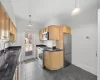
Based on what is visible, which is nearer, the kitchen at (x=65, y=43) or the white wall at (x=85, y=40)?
the kitchen at (x=65, y=43)

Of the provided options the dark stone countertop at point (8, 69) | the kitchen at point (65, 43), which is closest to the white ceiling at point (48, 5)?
the kitchen at point (65, 43)

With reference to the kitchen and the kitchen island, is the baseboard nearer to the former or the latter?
the kitchen

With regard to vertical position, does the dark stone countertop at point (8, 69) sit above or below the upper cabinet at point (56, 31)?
below

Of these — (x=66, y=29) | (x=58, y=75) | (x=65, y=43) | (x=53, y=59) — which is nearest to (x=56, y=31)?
(x=66, y=29)

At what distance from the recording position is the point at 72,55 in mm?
3623

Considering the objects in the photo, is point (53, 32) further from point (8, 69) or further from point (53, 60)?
point (8, 69)

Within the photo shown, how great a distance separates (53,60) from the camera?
299 cm

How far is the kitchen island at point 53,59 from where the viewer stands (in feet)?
9.77

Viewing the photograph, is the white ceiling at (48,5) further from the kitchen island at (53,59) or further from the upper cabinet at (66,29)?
the kitchen island at (53,59)

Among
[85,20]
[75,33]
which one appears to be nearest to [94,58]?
[75,33]

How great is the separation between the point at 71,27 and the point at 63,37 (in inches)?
35.1

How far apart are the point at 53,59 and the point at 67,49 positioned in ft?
3.23

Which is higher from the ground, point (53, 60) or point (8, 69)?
point (8, 69)

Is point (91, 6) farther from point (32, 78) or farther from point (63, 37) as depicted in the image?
point (32, 78)
